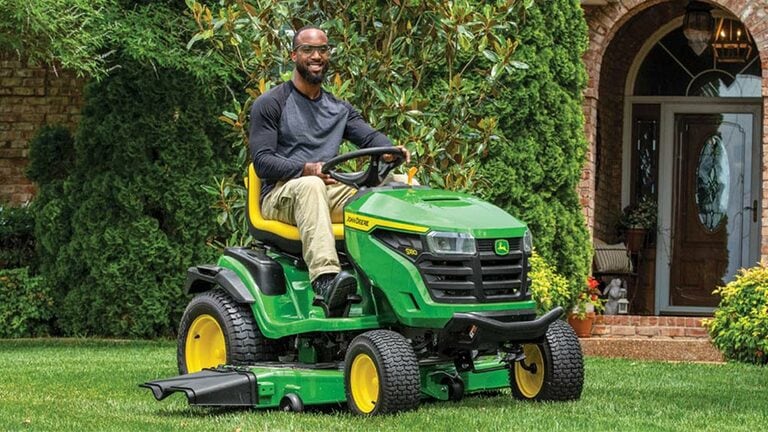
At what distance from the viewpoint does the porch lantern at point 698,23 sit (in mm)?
14500

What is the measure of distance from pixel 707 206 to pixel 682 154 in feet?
2.01

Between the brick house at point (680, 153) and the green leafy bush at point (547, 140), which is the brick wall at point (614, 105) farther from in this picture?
the green leafy bush at point (547, 140)

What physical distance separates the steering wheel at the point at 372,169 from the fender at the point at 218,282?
69 cm

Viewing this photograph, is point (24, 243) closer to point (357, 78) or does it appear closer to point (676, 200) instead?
point (357, 78)

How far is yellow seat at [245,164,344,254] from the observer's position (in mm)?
6660

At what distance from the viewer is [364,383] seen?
622 centimetres

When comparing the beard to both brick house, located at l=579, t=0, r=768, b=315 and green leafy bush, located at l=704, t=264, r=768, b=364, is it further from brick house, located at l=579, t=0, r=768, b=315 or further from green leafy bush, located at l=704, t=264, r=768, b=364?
brick house, located at l=579, t=0, r=768, b=315

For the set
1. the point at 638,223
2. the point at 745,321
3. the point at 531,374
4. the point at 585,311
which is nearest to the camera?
the point at 531,374

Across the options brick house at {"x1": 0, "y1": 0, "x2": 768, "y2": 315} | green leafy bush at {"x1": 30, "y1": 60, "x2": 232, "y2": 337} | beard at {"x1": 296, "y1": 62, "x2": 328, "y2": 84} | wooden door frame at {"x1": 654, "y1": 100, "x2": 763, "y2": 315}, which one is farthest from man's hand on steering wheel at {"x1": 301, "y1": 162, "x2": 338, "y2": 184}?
wooden door frame at {"x1": 654, "y1": 100, "x2": 763, "y2": 315}

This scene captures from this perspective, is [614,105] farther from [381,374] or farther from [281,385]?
[381,374]

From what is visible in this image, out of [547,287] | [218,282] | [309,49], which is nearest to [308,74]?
[309,49]

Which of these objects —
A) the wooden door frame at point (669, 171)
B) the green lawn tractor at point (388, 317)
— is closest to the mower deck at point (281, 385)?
the green lawn tractor at point (388, 317)

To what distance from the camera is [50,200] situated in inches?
515

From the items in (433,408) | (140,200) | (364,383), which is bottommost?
(433,408)
